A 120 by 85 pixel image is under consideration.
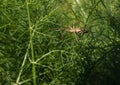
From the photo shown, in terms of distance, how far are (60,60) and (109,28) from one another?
43 cm

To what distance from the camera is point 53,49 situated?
2.51 m

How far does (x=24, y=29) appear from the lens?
2.45 m

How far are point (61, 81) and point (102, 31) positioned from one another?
0.45 meters

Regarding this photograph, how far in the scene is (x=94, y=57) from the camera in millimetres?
2467

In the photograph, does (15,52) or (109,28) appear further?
(109,28)

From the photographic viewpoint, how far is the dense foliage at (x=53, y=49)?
2.40m

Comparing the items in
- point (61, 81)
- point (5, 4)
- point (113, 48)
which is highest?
point (5, 4)

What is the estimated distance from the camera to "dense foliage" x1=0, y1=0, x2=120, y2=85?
2402mm

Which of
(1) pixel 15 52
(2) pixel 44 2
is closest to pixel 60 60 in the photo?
(1) pixel 15 52

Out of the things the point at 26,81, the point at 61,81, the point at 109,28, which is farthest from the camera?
the point at 109,28

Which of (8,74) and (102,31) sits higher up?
Answer: (102,31)

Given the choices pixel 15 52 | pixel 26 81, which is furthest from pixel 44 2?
pixel 26 81

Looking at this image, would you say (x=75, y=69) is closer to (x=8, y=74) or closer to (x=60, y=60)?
(x=60, y=60)

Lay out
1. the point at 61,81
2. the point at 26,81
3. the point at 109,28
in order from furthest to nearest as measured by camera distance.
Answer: the point at 109,28 < the point at 61,81 < the point at 26,81
